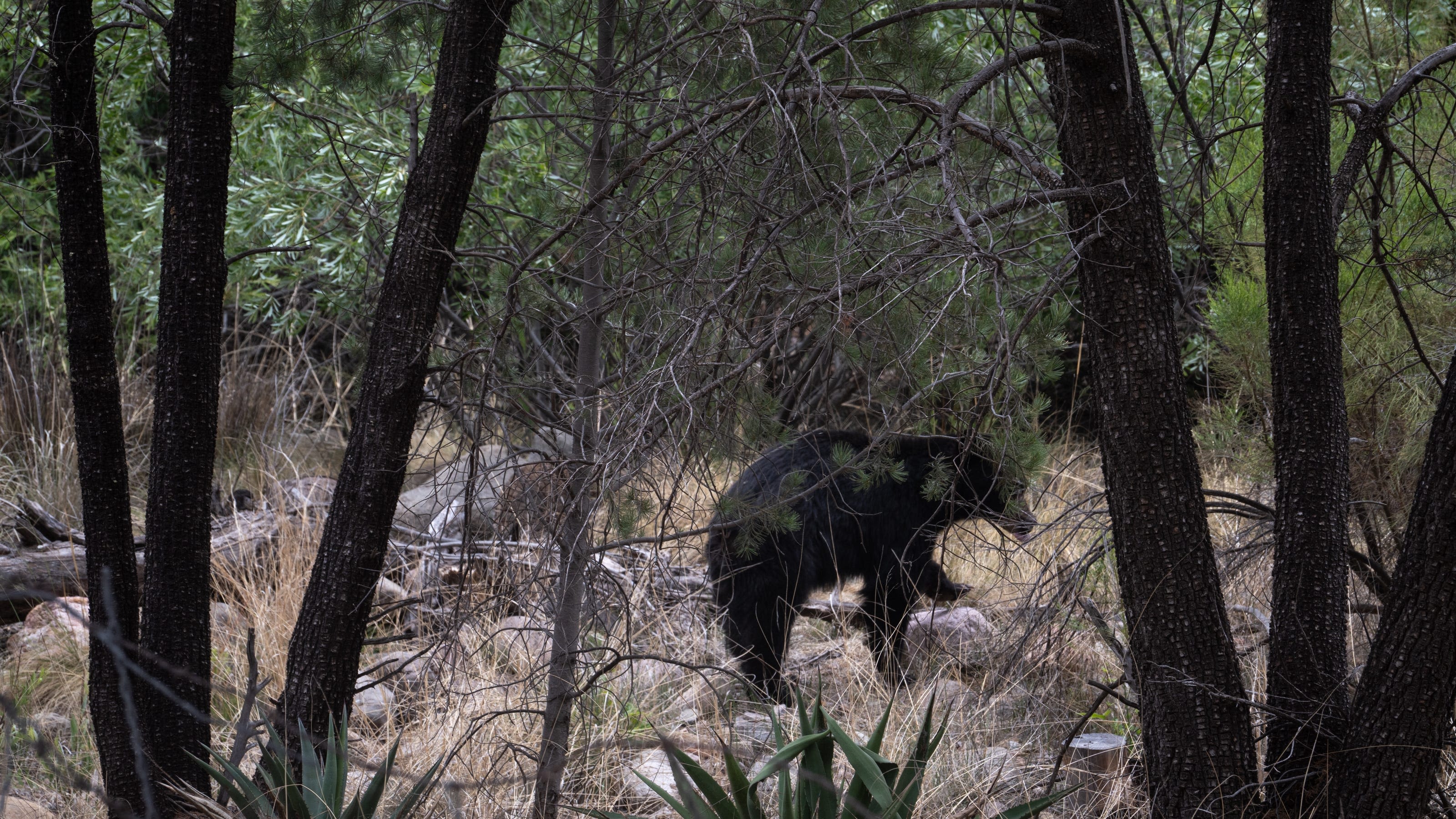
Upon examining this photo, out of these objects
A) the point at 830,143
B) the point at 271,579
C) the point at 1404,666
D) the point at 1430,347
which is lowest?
the point at 271,579

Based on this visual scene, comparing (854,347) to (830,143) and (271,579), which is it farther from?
(271,579)

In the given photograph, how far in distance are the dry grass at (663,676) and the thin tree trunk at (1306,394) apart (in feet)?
1.75

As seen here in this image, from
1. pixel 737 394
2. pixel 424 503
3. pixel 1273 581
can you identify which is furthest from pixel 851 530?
pixel 424 503

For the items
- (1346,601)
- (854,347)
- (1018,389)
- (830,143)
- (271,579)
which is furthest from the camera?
(271,579)

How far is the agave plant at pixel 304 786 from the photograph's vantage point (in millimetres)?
2639

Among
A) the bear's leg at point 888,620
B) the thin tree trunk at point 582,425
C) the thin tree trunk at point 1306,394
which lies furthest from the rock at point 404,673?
the thin tree trunk at point 1306,394

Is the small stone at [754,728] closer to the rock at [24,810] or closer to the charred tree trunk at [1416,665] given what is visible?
the charred tree trunk at [1416,665]

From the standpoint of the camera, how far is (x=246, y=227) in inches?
271

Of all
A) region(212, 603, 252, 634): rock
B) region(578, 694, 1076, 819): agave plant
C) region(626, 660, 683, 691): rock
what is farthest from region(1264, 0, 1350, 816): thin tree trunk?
region(212, 603, 252, 634): rock

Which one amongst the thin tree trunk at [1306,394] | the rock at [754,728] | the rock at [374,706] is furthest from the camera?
the rock at [374,706]

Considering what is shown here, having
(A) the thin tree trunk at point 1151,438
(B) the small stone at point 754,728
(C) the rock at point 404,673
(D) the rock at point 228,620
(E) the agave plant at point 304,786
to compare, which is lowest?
(B) the small stone at point 754,728

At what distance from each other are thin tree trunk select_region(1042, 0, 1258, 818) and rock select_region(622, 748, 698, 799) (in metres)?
1.62

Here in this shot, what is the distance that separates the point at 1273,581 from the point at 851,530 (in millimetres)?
2280

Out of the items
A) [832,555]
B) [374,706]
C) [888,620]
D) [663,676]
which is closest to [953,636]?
[888,620]
